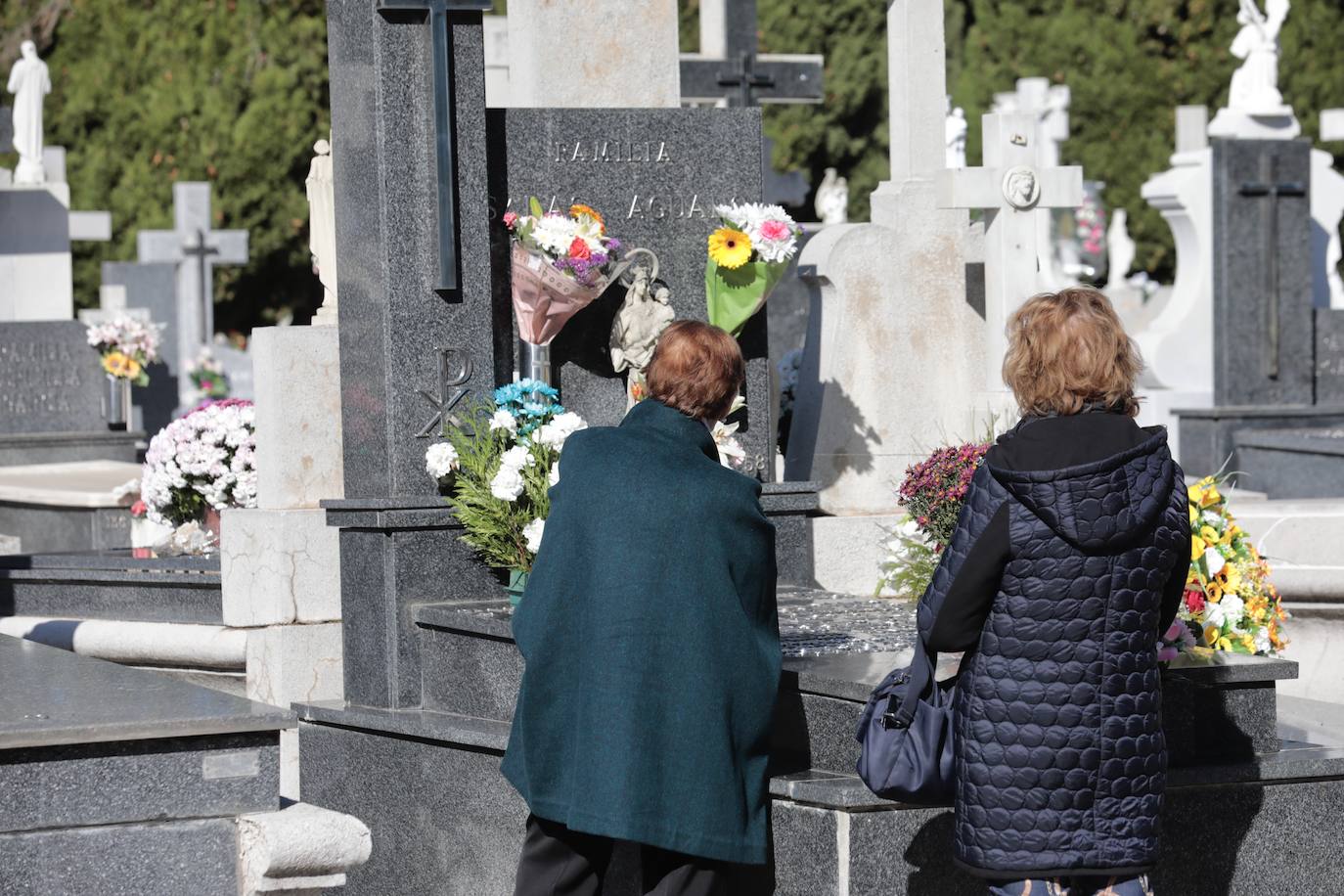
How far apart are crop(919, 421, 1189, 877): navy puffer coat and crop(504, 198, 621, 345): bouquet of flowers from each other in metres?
3.03

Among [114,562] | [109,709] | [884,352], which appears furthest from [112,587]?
[109,709]

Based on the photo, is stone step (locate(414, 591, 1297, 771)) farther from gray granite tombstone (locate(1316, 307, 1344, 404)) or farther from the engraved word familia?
gray granite tombstone (locate(1316, 307, 1344, 404))

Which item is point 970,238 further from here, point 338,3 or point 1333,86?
point 1333,86

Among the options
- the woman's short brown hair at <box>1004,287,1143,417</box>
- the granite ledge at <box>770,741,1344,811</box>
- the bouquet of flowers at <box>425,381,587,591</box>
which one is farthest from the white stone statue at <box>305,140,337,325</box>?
the woman's short brown hair at <box>1004,287,1143,417</box>

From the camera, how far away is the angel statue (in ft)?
22.8

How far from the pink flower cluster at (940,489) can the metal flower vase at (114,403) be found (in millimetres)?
10743

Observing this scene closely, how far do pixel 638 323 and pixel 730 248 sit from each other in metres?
0.39

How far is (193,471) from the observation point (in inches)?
324

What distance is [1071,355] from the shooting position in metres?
3.83

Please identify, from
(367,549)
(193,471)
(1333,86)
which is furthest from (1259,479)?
(1333,86)

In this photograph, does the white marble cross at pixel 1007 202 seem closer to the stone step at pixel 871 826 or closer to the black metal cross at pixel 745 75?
the stone step at pixel 871 826

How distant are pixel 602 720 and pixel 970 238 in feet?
16.8

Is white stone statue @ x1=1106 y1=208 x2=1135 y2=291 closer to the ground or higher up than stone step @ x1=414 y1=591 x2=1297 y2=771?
higher up

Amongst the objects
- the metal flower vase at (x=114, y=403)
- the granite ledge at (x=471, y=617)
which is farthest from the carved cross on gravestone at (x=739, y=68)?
the granite ledge at (x=471, y=617)
